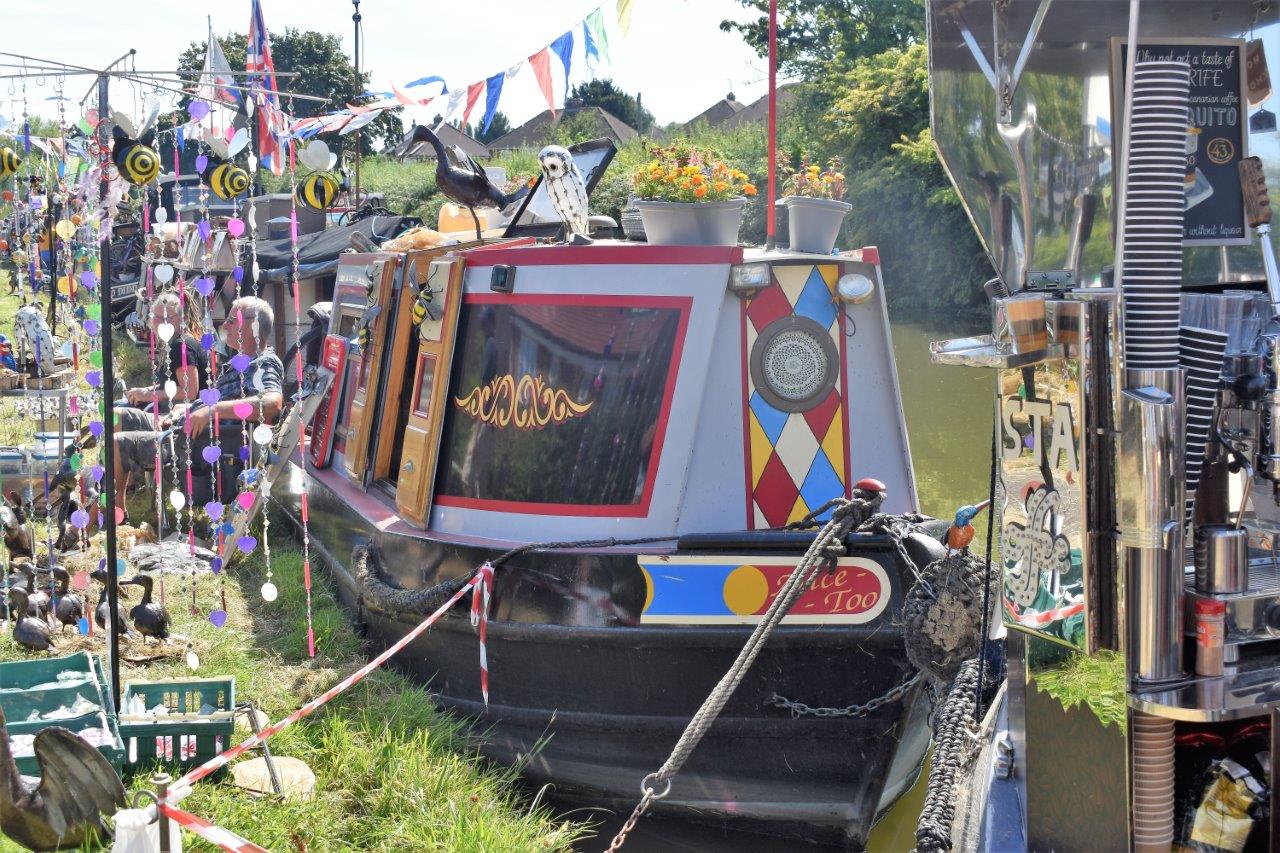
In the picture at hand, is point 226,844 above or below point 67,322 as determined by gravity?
below

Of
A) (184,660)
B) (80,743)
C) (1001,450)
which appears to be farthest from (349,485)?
(1001,450)

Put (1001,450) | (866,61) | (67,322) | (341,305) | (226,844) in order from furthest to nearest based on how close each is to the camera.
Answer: (866,61), (67,322), (341,305), (226,844), (1001,450)

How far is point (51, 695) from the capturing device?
15.3 feet

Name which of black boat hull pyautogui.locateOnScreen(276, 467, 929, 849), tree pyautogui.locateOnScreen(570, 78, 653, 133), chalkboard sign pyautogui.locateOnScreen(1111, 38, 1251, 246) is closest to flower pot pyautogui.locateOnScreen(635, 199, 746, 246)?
black boat hull pyautogui.locateOnScreen(276, 467, 929, 849)

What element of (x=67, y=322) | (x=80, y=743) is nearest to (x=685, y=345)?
(x=80, y=743)

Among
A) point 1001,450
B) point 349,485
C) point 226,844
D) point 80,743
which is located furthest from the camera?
point 349,485

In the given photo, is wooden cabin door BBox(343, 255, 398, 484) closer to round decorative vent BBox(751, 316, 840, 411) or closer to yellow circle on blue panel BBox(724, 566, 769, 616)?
round decorative vent BBox(751, 316, 840, 411)

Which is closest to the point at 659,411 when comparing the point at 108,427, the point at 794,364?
the point at 794,364

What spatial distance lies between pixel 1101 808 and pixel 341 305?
676 cm

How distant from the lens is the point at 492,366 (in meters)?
5.88

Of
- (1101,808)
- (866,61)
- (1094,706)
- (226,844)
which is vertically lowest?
(226,844)

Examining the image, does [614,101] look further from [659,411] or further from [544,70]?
[659,411]

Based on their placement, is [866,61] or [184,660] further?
[866,61]

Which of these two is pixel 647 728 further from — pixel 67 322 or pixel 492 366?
pixel 67 322
